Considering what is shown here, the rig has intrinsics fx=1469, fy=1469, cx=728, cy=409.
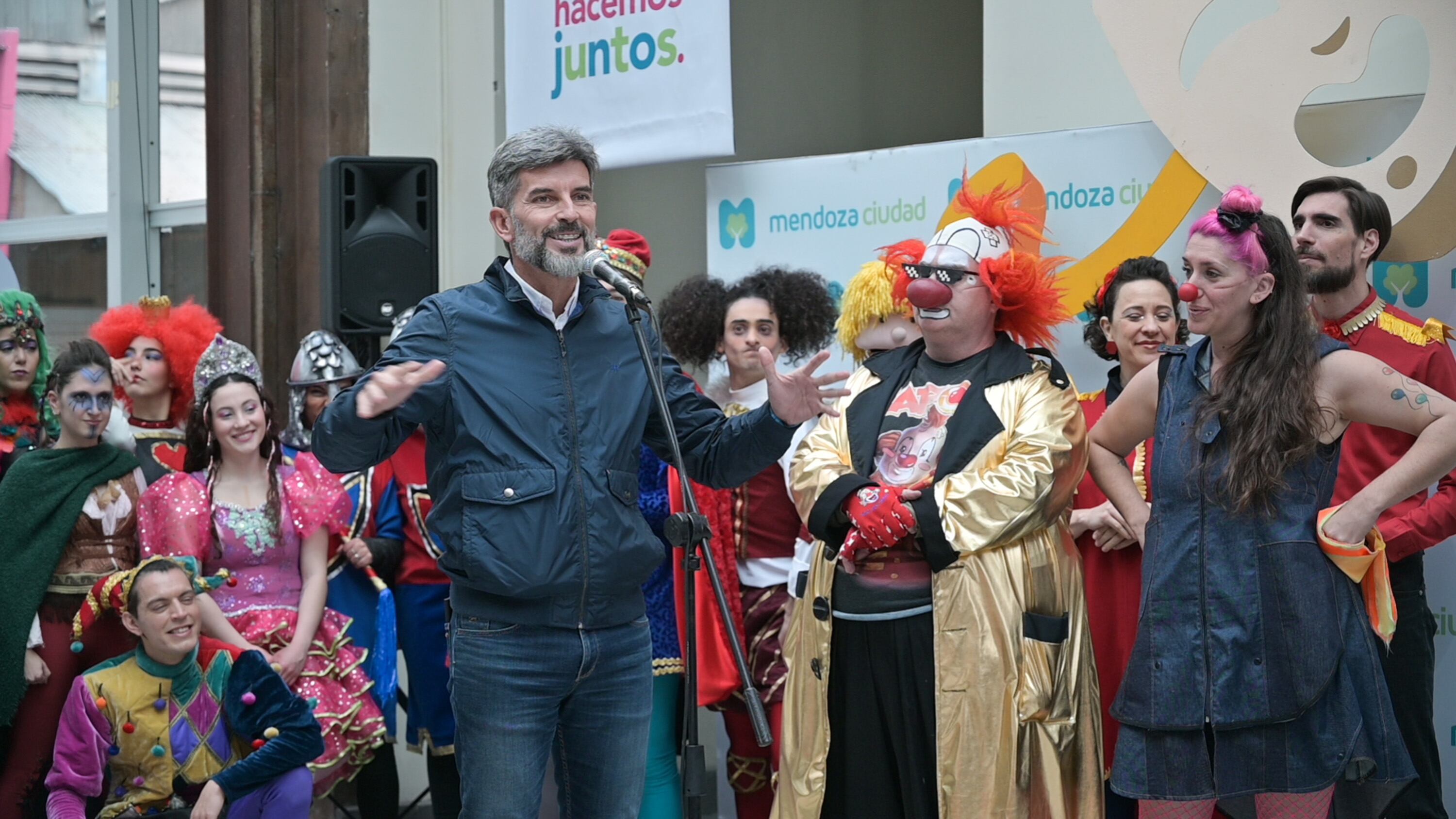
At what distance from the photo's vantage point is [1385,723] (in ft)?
10.3

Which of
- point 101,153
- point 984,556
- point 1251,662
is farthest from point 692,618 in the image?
point 101,153

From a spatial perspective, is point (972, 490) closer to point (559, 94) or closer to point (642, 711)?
point (642, 711)

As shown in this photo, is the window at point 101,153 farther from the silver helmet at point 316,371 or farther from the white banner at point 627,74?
the white banner at point 627,74

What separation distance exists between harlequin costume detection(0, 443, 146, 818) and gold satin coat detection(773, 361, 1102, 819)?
246cm

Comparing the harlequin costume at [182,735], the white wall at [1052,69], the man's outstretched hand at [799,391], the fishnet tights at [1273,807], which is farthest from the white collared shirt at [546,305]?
the white wall at [1052,69]

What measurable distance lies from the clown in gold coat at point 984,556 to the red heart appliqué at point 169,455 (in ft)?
8.21

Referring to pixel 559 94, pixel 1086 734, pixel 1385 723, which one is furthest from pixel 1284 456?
pixel 559 94

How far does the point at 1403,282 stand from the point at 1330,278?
42 centimetres

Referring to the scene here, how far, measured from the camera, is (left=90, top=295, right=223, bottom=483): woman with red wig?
17.2 feet

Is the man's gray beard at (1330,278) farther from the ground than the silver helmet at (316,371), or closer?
farther from the ground

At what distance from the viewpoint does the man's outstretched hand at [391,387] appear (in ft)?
8.51

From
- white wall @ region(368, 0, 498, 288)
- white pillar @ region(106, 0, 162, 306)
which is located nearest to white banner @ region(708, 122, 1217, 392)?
white wall @ region(368, 0, 498, 288)

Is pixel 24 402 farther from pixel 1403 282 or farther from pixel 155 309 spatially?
pixel 1403 282

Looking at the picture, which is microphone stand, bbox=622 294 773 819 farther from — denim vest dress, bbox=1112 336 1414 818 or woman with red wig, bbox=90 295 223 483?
woman with red wig, bbox=90 295 223 483
